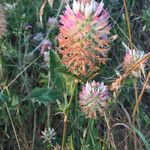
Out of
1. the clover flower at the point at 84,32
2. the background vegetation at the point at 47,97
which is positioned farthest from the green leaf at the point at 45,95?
the clover flower at the point at 84,32

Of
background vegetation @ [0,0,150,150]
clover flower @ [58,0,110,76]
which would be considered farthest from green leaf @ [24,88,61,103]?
clover flower @ [58,0,110,76]

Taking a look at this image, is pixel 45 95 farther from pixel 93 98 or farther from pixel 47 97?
pixel 93 98

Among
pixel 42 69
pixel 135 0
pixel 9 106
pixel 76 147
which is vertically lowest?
pixel 76 147

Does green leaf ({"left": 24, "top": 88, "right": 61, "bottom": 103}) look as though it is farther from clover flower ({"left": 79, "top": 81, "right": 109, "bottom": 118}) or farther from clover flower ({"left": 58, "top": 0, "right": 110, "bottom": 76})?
clover flower ({"left": 58, "top": 0, "right": 110, "bottom": 76})

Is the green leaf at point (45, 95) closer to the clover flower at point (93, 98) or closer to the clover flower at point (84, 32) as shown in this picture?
the clover flower at point (93, 98)

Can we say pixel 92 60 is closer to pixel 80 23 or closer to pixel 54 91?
pixel 80 23

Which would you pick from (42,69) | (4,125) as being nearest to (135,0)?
(42,69)

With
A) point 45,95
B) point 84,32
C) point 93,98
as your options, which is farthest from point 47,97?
point 84,32

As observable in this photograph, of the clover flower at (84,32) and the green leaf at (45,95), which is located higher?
the clover flower at (84,32)
